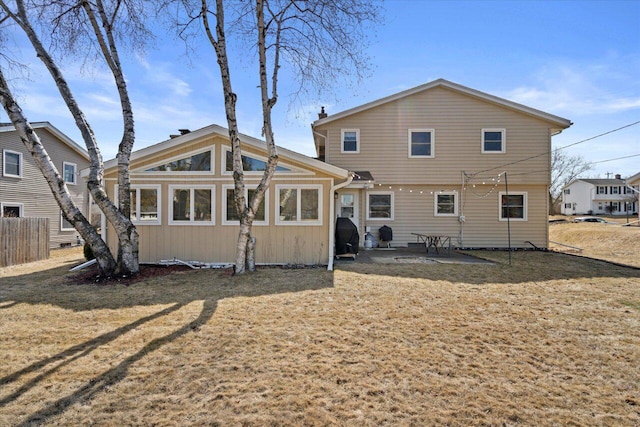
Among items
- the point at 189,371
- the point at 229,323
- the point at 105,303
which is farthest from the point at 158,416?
the point at 105,303

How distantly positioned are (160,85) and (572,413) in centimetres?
1179

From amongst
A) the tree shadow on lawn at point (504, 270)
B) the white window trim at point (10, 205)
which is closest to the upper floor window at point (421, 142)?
the tree shadow on lawn at point (504, 270)

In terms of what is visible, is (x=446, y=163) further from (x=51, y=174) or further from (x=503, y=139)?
(x=51, y=174)

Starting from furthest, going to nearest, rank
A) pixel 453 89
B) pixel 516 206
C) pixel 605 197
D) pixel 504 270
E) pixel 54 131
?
pixel 605 197, pixel 54 131, pixel 516 206, pixel 453 89, pixel 504 270

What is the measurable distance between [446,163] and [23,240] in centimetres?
1495

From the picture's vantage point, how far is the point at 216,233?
927 centimetres

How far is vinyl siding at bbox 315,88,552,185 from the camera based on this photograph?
515 inches

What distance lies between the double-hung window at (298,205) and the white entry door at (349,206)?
4.03m

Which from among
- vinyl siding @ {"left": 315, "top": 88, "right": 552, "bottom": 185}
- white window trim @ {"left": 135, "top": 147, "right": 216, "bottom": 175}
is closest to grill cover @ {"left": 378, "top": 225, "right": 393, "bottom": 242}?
vinyl siding @ {"left": 315, "top": 88, "right": 552, "bottom": 185}

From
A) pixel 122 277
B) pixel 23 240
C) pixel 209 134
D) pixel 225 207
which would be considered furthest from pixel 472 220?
pixel 23 240

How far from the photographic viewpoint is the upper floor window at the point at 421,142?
1320cm

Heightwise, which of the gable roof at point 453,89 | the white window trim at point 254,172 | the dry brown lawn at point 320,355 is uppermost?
the gable roof at point 453,89

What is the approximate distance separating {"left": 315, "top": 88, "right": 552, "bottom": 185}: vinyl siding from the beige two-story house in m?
0.04

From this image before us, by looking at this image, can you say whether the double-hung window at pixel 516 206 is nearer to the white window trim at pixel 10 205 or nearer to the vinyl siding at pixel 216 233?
the vinyl siding at pixel 216 233
